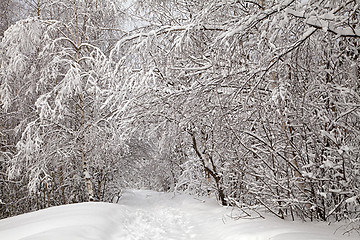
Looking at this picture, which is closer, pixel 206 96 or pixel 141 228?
pixel 206 96

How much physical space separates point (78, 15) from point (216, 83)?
8.19 metres

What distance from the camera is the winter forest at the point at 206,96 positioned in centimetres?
343

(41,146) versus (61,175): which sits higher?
(41,146)

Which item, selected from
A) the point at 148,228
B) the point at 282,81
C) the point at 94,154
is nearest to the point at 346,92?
the point at 282,81

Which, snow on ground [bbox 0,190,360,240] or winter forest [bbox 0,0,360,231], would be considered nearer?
winter forest [bbox 0,0,360,231]

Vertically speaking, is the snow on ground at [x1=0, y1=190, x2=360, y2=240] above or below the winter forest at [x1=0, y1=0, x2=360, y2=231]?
below

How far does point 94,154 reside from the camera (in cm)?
963

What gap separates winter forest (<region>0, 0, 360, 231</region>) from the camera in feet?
11.3

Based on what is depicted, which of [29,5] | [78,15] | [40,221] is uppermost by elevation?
[29,5]

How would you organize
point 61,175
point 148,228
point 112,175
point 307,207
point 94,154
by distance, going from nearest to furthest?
point 307,207, point 148,228, point 94,154, point 61,175, point 112,175

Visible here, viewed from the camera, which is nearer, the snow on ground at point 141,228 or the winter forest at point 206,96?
the winter forest at point 206,96

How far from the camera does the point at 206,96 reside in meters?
4.42

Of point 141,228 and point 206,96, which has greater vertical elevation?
point 206,96

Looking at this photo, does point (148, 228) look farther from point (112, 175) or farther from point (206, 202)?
point (112, 175)
